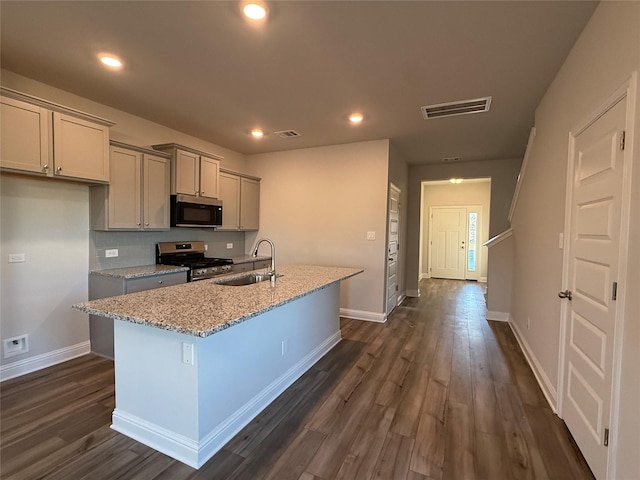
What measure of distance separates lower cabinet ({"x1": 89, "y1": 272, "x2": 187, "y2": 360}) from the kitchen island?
1048 mm

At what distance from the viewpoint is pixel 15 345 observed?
9.00ft

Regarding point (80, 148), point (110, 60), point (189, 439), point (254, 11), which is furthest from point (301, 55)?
point (189, 439)

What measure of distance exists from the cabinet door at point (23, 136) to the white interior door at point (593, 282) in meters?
4.00

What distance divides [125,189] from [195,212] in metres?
0.89

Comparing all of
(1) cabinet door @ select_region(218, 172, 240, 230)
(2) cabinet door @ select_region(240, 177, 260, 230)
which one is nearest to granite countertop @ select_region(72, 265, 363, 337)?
(1) cabinet door @ select_region(218, 172, 240, 230)

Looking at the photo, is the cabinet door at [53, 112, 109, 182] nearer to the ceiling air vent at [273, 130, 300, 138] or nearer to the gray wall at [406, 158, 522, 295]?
the ceiling air vent at [273, 130, 300, 138]

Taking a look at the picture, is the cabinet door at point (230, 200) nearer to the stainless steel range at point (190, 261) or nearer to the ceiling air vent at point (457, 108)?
the stainless steel range at point (190, 261)

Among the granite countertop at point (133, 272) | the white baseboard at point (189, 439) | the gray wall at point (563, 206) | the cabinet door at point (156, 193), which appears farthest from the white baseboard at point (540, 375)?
the cabinet door at point (156, 193)

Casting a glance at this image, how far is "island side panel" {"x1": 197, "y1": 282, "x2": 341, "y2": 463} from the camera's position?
1801 millimetres

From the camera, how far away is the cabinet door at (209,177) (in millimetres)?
4188

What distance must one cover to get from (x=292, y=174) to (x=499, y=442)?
169 inches

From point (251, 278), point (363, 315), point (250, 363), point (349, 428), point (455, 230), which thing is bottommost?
point (349, 428)

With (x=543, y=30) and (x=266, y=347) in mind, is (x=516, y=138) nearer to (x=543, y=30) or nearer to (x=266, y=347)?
(x=543, y=30)

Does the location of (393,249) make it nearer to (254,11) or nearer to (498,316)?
(498,316)
